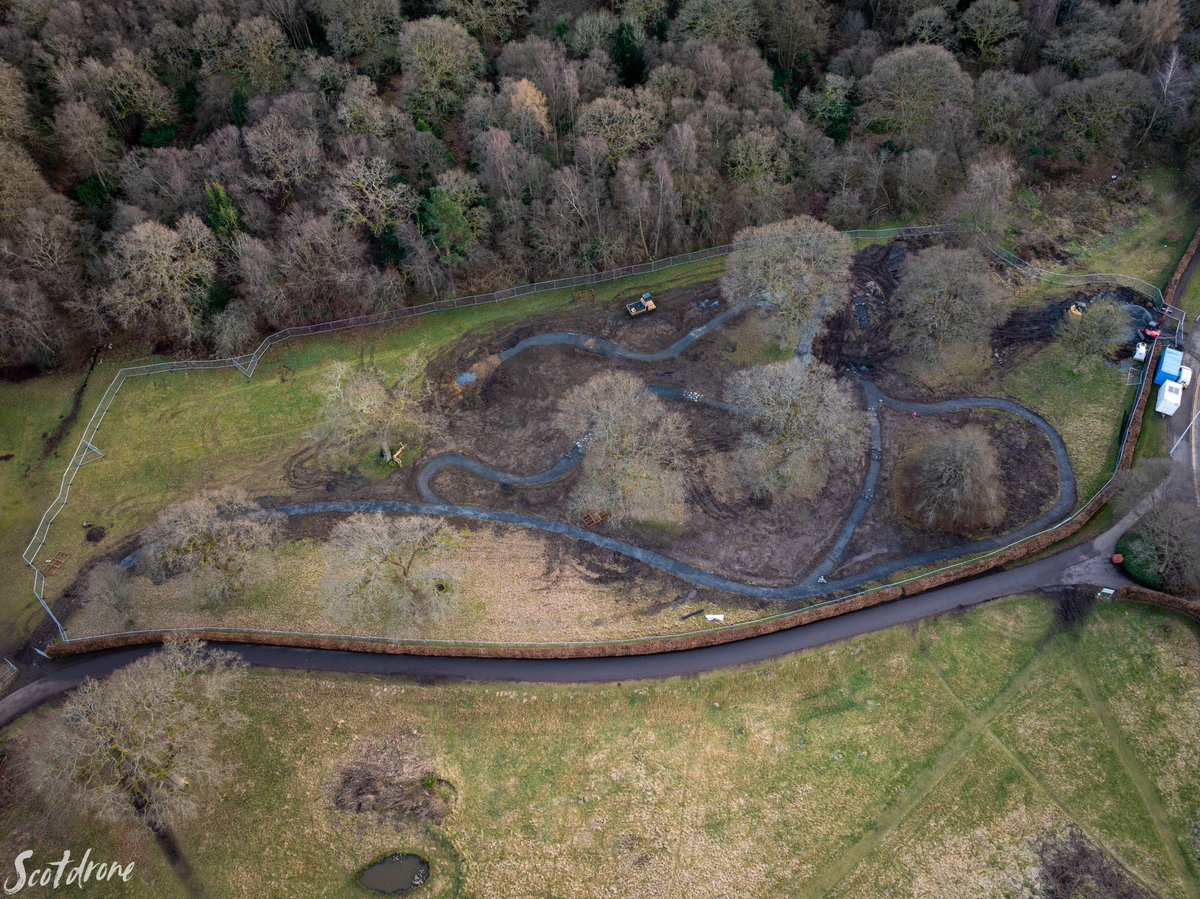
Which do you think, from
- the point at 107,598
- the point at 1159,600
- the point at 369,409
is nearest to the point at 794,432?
the point at 1159,600

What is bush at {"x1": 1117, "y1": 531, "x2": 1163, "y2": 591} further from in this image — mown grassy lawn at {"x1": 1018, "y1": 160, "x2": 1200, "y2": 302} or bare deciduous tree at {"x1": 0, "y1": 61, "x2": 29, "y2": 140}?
bare deciduous tree at {"x1": 0, "y1": 61, "x2": 29, "y2": 140}

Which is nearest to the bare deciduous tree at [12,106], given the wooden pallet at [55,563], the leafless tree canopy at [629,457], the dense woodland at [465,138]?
the dense woodland at [465,138]

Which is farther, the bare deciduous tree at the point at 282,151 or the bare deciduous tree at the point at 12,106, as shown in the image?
the bare deciduous tree at the point at 282,151

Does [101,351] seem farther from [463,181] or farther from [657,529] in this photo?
[657,529]

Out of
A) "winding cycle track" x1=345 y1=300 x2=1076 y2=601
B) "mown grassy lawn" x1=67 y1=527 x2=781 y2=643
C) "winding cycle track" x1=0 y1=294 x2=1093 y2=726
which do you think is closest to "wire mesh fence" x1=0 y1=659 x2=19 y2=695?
"winding cycle track" x1=0 y1=294 x2=1093 y2=726

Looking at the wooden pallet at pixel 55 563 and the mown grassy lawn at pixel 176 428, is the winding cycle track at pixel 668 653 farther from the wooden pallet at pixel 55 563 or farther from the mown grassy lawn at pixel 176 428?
the wooden pallet at pixel 55 563

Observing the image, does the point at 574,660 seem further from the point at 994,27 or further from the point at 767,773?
the point at 994,27
